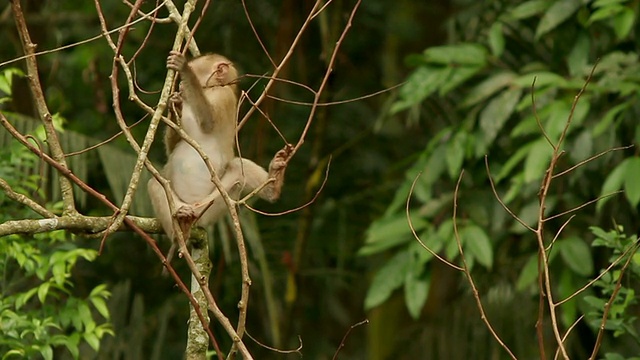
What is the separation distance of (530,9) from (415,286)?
1547 mm

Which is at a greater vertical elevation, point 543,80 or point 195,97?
point 195,97

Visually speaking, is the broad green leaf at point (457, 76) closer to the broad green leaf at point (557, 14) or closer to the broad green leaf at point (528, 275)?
the broad green leaf at point (557, 14)

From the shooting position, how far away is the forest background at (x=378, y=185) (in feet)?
16.6

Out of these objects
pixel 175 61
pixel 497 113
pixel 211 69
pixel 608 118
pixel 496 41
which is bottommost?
pixel 608 118

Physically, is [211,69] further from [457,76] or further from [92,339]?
[457,76]

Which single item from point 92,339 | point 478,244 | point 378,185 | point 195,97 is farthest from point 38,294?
point 378,185

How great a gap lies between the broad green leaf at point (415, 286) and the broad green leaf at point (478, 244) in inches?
10.7

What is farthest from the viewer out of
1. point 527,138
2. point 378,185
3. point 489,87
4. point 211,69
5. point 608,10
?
point 378,185

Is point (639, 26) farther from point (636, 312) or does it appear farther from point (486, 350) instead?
point (486, 350)

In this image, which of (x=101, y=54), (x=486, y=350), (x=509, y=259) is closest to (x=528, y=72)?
(x=509, y=259)

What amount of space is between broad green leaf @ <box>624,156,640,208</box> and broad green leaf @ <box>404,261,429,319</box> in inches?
46.4

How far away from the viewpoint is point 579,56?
19.5 feet

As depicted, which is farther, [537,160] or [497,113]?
[497,113]

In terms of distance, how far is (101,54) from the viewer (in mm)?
8305
